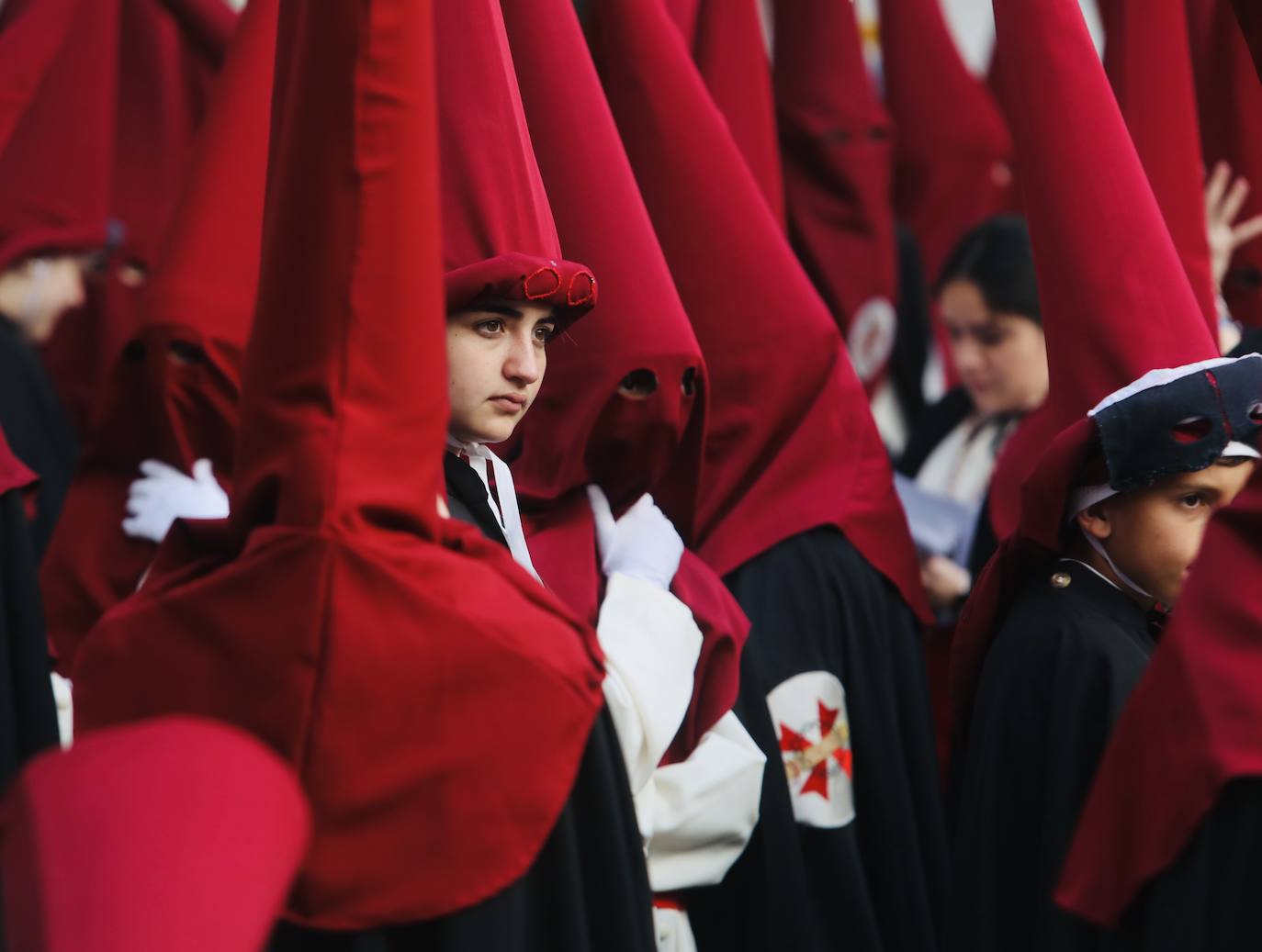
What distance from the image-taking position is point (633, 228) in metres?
2.94

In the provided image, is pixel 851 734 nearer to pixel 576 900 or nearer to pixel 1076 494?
pixel 1076 494

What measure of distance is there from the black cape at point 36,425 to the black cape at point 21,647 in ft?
2.88

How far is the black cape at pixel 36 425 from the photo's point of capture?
407 cm

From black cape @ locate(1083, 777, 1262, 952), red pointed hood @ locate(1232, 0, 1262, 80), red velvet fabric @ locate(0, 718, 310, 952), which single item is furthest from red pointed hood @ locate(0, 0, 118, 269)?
black cape @ locate(1083, 777, 1262, 952)

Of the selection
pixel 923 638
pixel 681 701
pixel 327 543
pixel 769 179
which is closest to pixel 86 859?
pixel 327 543

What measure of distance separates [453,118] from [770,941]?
1.38 m

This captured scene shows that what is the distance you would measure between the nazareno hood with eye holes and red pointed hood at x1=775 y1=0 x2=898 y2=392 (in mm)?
2116

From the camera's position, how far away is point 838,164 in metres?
5.06

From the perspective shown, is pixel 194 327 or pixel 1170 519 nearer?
pixel 1170 519

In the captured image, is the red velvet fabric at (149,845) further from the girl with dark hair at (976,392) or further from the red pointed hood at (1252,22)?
the girl with dark hair at (976,392)

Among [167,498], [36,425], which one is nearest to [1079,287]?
[167,498]

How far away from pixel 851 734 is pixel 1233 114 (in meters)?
1.92

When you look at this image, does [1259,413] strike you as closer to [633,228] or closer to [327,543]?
[633,228]

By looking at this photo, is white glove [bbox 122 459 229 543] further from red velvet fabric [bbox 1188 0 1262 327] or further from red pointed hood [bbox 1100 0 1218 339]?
red velvet fabric [bbox 1188 0 1262 327]
